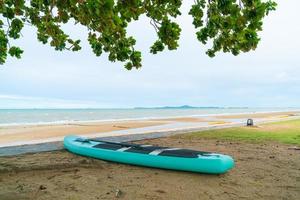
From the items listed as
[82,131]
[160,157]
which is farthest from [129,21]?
[82,131]

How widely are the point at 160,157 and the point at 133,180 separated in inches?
32.2

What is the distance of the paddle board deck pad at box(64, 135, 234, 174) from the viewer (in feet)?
17.2

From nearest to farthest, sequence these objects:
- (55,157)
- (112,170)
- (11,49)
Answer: (11,49) < (112,170) < (55,157)

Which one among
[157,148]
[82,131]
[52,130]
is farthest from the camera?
[52,130]

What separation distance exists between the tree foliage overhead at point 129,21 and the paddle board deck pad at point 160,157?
6.25 ft

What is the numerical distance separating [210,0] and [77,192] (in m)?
3.38

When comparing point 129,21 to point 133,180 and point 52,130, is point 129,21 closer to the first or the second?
point 133,180

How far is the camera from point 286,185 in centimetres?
500

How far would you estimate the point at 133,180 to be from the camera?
200 inches

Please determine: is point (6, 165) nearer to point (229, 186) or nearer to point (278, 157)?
point (229, 186)

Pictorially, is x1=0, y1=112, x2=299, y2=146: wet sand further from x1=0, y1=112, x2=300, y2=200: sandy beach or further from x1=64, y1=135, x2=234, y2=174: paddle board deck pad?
x1=0, y1=112, x2=300, y2=200: sandy beach

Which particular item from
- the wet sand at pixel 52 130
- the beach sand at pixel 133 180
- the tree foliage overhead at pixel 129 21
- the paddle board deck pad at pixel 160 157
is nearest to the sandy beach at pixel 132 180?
the beach sand at pixel 133 180

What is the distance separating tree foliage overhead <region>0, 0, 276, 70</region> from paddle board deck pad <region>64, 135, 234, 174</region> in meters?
1.91

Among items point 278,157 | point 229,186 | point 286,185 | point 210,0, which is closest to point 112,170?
point 229,186
